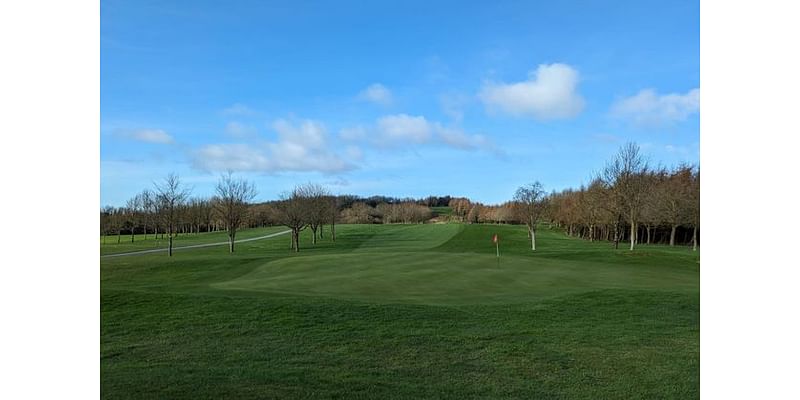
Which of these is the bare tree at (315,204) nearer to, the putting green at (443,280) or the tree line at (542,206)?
the tree line at (542,206)

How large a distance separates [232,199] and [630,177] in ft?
80.0

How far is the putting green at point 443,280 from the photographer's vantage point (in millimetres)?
10047

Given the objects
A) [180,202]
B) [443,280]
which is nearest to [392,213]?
[180,202]

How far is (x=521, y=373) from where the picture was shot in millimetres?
4672

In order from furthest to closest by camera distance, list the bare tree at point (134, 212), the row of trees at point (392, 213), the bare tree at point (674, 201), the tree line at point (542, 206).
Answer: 1. the row of trees at point (392, 213)
2. the bare tree at point (134, 212)
3. the bare tree at point (674, 201)
4. the tree line at point (542, 206)

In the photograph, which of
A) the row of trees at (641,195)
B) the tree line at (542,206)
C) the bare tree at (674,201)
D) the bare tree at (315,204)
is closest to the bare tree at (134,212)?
the tree line at (542,206)

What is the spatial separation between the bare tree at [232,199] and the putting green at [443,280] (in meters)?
14.7

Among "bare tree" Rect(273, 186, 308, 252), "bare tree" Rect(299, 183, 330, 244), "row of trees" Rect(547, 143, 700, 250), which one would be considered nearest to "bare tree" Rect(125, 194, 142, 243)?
"bare tree" Rect(273, 186, 308, 252)

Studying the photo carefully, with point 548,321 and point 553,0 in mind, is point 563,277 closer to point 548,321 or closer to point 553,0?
point 548,321

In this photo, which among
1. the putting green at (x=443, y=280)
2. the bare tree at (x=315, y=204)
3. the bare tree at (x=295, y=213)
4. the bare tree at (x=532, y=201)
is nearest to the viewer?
the putting green at (x=443, y=280)

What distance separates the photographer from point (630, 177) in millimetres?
30328

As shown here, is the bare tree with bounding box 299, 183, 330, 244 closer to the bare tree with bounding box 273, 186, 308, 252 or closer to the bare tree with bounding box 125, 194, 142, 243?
the bare tree with bounding box 273, 186, 308, 252

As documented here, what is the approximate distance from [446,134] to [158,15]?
18.0 m

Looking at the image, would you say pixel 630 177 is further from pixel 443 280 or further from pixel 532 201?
pixel 443 280
